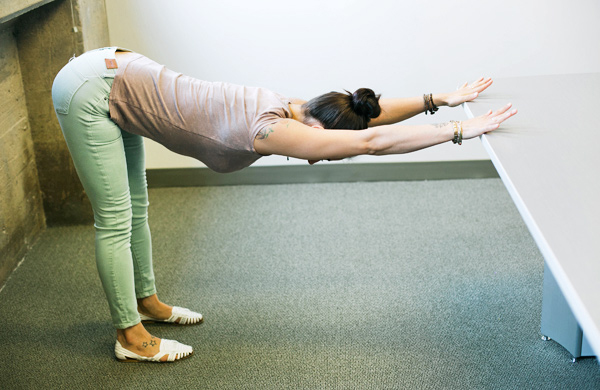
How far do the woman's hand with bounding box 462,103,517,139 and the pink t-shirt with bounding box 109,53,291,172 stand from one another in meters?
0.46

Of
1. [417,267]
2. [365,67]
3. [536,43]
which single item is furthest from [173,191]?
[536,43]

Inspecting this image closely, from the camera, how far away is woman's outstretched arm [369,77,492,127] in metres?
1.91

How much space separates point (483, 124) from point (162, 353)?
1169mm

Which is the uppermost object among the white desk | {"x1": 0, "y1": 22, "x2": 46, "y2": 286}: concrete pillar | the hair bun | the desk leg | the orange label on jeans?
the orange label on jeans

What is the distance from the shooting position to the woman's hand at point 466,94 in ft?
6.33

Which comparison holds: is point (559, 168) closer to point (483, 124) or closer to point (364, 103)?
point (483, 124)

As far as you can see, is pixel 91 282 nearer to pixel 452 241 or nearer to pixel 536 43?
pixel 452 241

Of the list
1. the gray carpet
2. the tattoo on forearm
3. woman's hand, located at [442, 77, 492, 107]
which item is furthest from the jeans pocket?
woman's hand, located at [442, 77, 492, 107]

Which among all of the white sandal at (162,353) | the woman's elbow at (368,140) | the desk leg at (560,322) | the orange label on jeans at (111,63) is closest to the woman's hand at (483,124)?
the woman's elbow at (368,140)

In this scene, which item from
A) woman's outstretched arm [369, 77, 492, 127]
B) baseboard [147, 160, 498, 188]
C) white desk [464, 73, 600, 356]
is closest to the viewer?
white desk [464, 73, 600, 356]

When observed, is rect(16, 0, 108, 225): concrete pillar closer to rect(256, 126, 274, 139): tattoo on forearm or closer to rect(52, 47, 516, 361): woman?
rect(52, 47, 516, 361): woman

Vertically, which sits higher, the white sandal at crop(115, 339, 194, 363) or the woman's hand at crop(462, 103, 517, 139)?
the woman's hand at crop(462, 103, 517, 139)

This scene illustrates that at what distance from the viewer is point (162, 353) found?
1978 mm

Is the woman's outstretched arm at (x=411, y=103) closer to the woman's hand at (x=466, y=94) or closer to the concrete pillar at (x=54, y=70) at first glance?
the woman's hand at (x=466, y=94)
